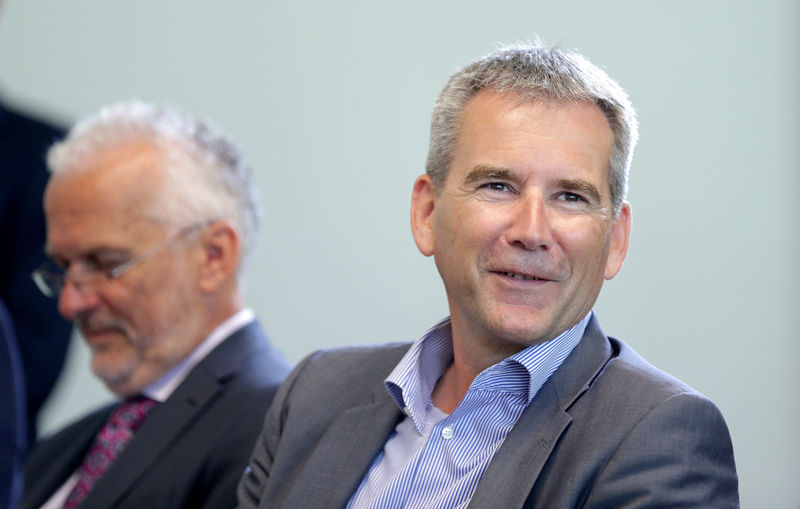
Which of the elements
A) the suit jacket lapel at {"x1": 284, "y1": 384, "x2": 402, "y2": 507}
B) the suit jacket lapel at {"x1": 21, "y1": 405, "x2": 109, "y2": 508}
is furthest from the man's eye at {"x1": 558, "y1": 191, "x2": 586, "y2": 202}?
the suit jacket lapel at {"x1": 21, "y1": 405, "x2": 109, "y2": 508}

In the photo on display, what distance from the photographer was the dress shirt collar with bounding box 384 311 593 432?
1635 mm

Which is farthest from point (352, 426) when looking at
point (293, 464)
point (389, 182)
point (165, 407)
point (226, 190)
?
point (389, 182)

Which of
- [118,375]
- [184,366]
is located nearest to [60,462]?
[118,375]

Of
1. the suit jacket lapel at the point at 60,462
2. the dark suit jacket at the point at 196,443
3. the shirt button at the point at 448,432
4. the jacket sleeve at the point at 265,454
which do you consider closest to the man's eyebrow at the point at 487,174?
the shirt button at the point at 448,432

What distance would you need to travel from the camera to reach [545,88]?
1.64 metres

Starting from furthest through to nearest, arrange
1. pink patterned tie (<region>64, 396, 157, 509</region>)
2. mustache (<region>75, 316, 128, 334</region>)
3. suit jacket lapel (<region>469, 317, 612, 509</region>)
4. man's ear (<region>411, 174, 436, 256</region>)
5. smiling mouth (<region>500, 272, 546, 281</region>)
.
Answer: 1. mustache (<region>75, 316, 128, 334</region>)
2. pink patterned tie (<region>64, 396, 157, 509</region>)
3. man's ear (<region>411, 174, 436, 256</region>)
4. smiling mouth (<region>500, 272, 546, 281</region>)
5. suit jacket lapel (<region>469, 317, 612, 509</region>)

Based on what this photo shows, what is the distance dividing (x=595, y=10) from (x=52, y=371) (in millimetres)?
1993

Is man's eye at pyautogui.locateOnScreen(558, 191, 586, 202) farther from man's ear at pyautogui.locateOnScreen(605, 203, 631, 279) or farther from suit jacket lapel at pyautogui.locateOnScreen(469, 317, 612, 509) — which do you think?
suit jacket lapel at pyautogui.locateOnScreen(469, 317, 612, 509)

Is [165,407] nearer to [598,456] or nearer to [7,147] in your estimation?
[598,456]

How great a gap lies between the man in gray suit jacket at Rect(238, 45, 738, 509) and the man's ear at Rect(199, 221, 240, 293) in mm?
790

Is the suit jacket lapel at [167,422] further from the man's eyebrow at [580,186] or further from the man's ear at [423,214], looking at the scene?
the man's eyebrow at [580,186]

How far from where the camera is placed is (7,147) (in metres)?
3.27

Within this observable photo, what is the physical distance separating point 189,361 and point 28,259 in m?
0.92

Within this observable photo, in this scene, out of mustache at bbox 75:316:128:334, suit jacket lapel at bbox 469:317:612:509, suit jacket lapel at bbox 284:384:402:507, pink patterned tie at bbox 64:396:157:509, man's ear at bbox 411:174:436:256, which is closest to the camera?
suit jacket lapel at bbox 469:317:612:509
